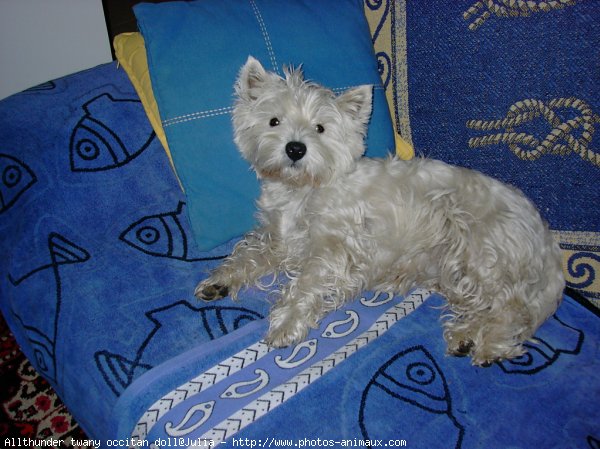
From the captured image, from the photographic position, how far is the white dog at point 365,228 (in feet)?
6.99

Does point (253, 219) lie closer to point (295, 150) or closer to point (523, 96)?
point (295, 150)

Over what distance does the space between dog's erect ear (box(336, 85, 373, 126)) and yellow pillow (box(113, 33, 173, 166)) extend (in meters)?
0.90

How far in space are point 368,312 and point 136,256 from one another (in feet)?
3.66

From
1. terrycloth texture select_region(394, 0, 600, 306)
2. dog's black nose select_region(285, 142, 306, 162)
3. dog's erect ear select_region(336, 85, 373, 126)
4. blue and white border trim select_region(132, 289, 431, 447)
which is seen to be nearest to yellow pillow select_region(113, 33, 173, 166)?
dog's black nose select_region(285, 142, 306, 162)

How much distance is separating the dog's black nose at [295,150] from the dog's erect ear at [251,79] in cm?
31

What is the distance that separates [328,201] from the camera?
234 cm

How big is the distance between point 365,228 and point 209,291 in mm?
850

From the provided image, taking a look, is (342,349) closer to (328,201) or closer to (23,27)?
(328,201)

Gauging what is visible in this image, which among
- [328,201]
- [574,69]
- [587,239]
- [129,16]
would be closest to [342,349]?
[328,201]

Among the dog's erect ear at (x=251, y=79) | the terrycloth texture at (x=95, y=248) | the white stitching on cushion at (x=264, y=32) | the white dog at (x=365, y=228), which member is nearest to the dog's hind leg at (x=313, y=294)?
the white dog at (x=365, y=228)

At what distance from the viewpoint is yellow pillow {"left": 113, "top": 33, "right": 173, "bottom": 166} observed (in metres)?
2.33

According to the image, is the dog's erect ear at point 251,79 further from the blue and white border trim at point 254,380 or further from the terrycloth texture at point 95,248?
the blue and white border trim at point 254,380

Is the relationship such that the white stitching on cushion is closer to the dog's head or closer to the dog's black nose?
the dog's head

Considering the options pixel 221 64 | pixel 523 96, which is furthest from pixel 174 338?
pixel 523 96
